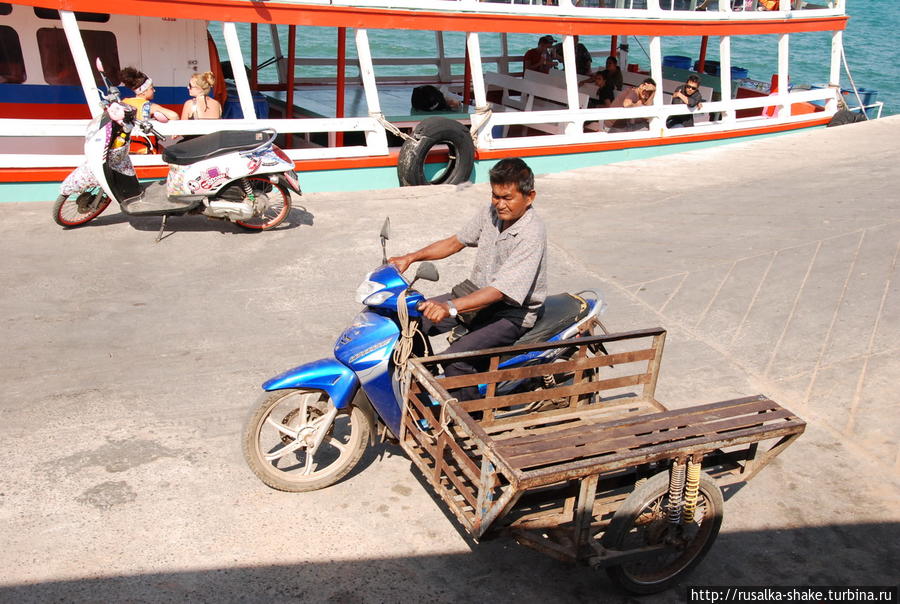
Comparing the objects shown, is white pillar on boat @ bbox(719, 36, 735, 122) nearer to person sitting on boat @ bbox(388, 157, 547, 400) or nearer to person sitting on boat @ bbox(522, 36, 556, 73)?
person sitting on boat @ bbox(522, 36, 556, 73)

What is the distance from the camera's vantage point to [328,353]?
5.79m

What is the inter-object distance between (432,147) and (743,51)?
119 feet

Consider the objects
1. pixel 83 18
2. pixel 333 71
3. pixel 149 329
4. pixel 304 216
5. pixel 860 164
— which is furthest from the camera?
pixel 333 71

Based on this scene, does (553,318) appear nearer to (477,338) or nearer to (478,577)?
(477,338)

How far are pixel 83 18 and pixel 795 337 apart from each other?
7.88 m

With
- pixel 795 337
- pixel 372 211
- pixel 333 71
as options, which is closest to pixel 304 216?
pixel 372 211

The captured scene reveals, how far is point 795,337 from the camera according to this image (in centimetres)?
618

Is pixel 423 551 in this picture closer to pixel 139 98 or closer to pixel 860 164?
pixel 139 98

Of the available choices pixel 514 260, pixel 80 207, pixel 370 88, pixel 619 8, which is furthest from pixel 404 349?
pixel 619 8

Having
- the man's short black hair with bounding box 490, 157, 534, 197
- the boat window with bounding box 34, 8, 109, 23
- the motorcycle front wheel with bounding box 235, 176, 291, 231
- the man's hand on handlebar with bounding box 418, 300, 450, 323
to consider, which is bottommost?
the motorcycle front wheel with bounding box 235, 176, 291, 231

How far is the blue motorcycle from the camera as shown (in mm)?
3920

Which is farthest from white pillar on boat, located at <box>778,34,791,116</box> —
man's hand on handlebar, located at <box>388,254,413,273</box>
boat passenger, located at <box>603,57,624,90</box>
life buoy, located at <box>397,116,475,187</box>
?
man's hand on handlebar, located at <box>388,254,413,273</box>

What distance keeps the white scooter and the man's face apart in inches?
175

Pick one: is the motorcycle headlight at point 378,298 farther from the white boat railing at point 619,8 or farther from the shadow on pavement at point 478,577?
the white boat railing at point 619,8
